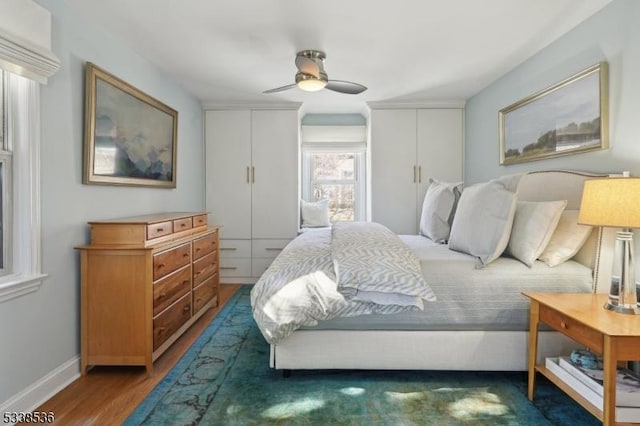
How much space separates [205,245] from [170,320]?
2.79 feet

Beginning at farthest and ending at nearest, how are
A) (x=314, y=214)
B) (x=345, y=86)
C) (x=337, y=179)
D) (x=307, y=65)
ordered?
1. (x=337, y=179)
2. (x=314, y=214)
3. (x=345, y=86)
4. (x=307, y=65)

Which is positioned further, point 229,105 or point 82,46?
point 229,105

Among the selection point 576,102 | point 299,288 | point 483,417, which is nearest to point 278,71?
point 299,288

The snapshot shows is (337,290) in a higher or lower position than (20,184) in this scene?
lower

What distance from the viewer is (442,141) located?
4320 millimetres

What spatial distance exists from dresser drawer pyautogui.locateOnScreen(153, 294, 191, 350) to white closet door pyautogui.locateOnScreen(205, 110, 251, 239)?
1.72 m

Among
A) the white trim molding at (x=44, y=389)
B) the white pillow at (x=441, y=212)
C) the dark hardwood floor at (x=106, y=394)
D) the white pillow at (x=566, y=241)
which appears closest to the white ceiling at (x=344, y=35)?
the white pillow at (x=441, y=212)

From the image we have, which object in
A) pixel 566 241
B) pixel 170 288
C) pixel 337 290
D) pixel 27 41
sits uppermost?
pixel 27 41

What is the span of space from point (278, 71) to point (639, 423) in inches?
130

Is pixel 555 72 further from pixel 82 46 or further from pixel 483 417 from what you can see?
pixel 82 46

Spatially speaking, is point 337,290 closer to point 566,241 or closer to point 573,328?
point 573,328

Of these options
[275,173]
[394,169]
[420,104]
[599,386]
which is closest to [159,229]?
[275,173]

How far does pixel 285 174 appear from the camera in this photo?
438cm

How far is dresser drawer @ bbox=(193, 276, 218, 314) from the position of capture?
115 inches
